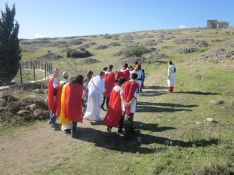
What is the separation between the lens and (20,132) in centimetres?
1544

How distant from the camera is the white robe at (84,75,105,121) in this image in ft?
50.0

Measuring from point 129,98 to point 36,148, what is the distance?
345 centimetres

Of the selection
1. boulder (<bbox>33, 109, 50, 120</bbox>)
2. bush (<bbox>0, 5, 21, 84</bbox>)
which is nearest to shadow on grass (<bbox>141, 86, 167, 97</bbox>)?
boulder (<bbox>33, 109, 50, 120</bbox>)

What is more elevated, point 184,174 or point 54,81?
point 54,81

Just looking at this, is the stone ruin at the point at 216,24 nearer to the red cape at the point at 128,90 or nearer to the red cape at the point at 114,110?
the red cape at the point at 114,110

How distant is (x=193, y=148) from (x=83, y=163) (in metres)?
3.27

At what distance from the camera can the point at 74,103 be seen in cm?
1384

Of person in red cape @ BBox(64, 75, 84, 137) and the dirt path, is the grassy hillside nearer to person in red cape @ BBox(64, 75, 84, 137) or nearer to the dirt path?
the dirt path

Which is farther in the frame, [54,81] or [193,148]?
[54,81]

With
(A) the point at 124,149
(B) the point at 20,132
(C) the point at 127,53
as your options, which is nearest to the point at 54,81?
(B) the point at 20,132

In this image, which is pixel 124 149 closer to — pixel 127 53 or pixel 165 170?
pixel 165 170

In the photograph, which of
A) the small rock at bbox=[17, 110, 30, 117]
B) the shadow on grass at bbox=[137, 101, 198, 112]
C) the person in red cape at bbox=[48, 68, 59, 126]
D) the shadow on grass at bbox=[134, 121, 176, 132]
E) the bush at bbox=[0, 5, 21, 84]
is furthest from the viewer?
the bush at bbox=[0, 5, 21, 84]

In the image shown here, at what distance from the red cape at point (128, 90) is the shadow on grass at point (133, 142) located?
0.99 m

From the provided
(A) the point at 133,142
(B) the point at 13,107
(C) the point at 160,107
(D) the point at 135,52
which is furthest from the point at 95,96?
(D) the point at 135,52
